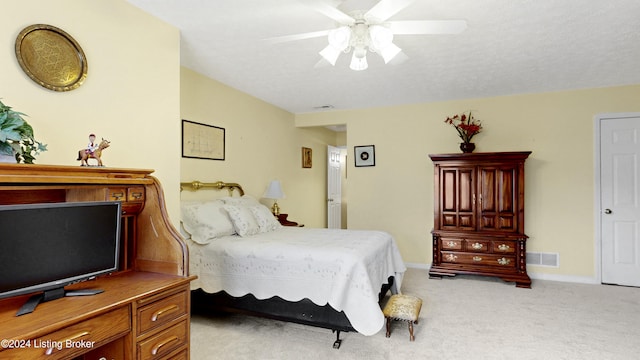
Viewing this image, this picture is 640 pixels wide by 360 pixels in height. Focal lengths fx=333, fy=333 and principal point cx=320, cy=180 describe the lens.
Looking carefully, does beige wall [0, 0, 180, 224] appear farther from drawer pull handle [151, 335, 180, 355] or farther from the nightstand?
the nightstand

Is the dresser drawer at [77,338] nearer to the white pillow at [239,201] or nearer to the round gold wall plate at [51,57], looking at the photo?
the round gold wall plate at [51,57]

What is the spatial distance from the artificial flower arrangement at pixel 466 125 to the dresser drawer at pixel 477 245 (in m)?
1.32

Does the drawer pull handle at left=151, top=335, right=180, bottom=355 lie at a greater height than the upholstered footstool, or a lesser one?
greater

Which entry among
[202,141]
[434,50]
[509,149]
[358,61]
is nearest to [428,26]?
[358,61]

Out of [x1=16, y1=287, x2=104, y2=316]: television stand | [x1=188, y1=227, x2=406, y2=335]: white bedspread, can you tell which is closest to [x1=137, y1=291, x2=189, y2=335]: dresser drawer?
[x1=16, y1=287, x2=104, y2=316]: television stand

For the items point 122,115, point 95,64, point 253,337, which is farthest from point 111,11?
point 253,337

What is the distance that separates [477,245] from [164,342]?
381 centimetres

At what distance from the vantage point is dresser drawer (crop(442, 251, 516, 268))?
4114 mm

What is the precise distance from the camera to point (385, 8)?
1.88 m

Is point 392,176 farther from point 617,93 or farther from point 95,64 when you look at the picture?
point 95,64

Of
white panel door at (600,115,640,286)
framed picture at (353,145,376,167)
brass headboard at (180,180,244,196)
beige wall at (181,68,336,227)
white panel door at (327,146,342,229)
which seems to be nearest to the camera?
brass headboard at (180,180,244,196)

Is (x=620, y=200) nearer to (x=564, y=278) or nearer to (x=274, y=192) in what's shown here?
(x=564, y=278)

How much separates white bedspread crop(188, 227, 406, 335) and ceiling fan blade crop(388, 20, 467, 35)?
5.30 feet

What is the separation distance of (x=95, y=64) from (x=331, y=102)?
10.9 feet
